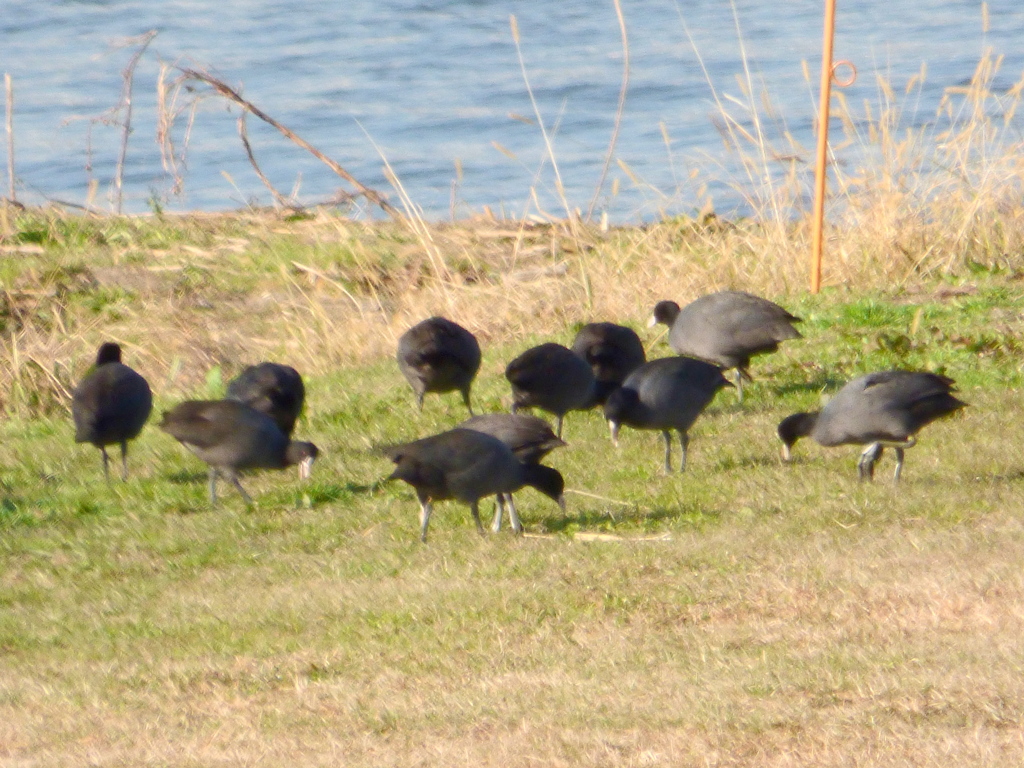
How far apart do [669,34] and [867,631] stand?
24.5m

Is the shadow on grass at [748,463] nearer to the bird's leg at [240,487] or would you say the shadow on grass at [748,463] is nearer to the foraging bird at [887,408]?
the foraging bird at [887,408]

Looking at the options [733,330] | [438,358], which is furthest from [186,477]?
[733,330]

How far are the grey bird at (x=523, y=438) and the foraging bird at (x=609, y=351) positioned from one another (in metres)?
1.75

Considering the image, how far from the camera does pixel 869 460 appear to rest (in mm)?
7582

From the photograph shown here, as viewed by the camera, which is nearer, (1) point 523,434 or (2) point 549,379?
(1) point 523,434

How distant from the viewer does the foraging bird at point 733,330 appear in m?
9.29

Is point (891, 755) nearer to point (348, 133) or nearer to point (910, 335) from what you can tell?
point (910, 335)

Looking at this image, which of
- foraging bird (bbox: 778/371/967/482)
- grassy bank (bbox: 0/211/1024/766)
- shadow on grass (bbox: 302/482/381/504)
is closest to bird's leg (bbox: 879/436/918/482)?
foraging bird (bbox: 778/371/967/482)

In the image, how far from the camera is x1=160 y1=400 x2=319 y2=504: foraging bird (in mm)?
7793

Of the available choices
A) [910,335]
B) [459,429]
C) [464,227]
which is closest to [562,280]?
[464,227]

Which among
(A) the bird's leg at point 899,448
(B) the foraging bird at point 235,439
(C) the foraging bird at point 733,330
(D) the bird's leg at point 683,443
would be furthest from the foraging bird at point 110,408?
(A) the bird's leg at point 899,448

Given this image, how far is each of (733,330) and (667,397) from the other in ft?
5.02

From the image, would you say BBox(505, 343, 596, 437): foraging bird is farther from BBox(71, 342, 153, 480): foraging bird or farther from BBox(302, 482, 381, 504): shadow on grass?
BBox(71, 342, 153, 480): foraging bird

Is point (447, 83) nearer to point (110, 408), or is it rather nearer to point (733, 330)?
point (733, 330)
